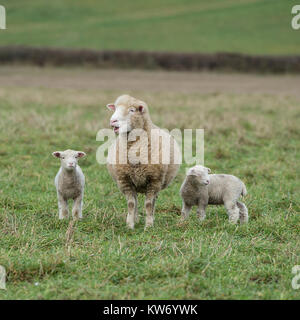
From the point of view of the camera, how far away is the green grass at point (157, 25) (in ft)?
135

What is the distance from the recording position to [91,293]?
462 centimetres

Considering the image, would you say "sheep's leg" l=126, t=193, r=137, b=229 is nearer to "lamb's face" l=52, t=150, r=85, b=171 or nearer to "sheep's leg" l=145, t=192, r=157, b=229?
"sheep's leg" l=145, t=192, r=157, b=229

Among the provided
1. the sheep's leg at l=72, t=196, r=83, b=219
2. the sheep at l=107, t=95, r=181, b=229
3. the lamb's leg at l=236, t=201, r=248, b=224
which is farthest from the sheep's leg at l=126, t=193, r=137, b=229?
the lamb's leg at l=236, t=201, r=248, b=224

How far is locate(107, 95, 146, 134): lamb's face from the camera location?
6.23 meters

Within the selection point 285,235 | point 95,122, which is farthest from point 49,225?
point 95,122

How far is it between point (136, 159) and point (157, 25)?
43.6 meters

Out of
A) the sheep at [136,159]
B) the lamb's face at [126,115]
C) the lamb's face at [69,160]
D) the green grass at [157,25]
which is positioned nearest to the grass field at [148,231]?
the sheep at [136,159]

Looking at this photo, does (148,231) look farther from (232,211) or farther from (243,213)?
(243,213)

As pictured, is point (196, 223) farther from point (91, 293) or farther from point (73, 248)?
point (91, 293)

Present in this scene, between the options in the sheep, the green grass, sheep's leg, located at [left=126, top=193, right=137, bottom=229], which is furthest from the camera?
the green grass

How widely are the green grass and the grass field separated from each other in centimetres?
2730

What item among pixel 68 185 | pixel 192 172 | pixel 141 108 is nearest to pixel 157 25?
pixel 192 172
